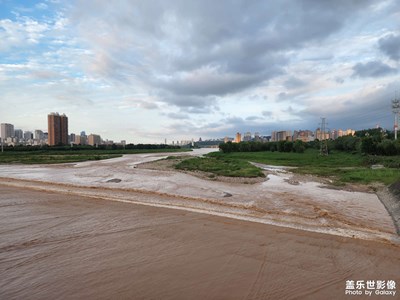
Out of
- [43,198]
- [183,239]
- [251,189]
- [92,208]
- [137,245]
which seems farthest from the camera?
[251,189]

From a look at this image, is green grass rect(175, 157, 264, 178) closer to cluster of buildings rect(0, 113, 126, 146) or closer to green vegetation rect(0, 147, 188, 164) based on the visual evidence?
green vegetation rect(0, 147, 188, 164)

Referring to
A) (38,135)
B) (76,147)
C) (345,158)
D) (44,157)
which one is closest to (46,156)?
(44,157)

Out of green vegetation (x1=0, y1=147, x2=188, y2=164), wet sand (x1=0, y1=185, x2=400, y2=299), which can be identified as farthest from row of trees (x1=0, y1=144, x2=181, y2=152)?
wet sand (x1=0, y1=185, x2=400, y2=299)

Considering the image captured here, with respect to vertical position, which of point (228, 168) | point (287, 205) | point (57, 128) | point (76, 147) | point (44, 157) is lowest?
point (287, 205)

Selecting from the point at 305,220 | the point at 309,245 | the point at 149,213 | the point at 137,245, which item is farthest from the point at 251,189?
the point at 137,245

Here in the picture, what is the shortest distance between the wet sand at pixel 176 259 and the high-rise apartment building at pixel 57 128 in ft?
452

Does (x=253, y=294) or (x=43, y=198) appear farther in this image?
(x=43, y=198)

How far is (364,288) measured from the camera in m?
5.29

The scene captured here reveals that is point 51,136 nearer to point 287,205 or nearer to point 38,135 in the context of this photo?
point 38,135

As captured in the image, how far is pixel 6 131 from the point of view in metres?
147

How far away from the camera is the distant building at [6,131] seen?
143688mm

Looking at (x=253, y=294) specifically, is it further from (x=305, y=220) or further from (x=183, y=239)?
(x=305, y=220)

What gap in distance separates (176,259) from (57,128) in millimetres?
146184

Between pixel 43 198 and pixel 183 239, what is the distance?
36.5ft
